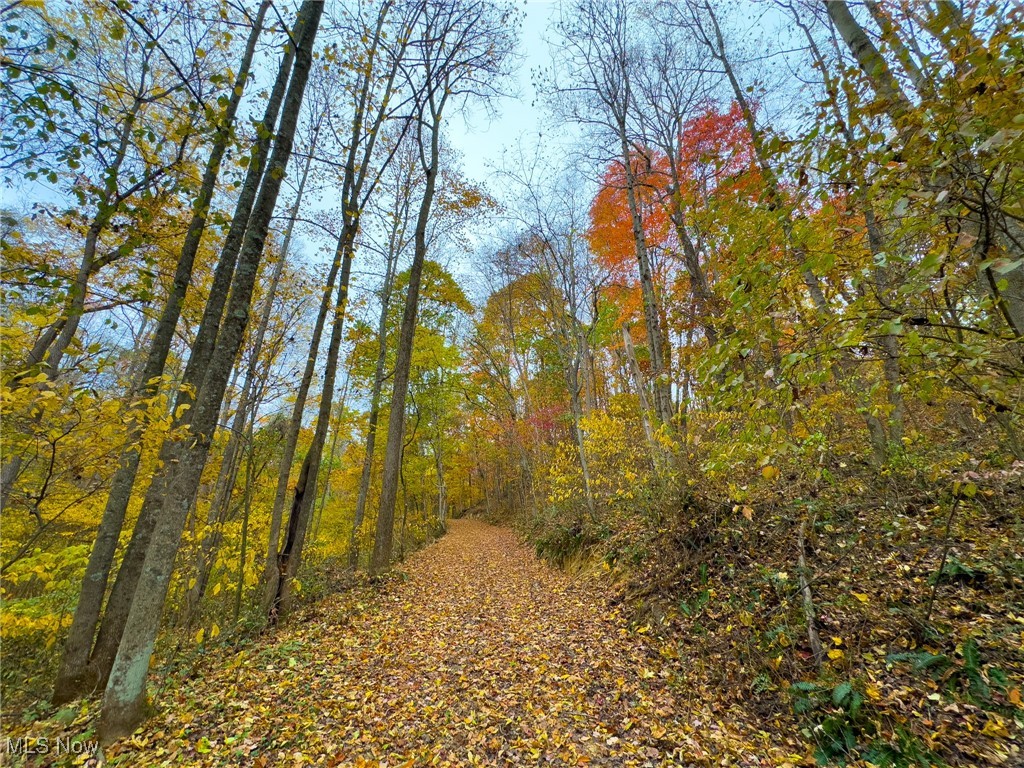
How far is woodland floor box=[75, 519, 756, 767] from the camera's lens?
2.95 metres

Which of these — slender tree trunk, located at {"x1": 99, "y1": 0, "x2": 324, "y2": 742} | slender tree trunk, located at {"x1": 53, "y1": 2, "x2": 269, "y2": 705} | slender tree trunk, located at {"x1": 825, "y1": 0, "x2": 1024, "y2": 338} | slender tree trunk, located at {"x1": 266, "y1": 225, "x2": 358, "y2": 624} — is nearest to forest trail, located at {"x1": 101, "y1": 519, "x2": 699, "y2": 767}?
slender tree trunk, located at {"x1": 99, "y1": 0, "x2": 324, "y2": 742}

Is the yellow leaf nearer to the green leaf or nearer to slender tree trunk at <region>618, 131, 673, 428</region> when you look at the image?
the green leaf

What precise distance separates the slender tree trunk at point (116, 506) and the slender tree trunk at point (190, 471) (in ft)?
1.44

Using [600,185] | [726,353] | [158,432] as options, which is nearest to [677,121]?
[600,185]

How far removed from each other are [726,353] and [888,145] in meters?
1.22

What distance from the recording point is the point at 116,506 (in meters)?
4.75

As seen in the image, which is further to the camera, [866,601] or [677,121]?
[677,121]

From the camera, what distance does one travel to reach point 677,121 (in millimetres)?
9445

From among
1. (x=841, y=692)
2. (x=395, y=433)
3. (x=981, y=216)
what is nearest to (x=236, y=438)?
(x=395, y=433)

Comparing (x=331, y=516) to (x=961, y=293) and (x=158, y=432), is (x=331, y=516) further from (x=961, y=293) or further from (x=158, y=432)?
(x=961, y=293)

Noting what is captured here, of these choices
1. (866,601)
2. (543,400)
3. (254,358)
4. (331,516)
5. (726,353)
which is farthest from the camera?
(543,400)

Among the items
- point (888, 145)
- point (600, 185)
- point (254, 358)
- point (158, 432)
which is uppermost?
point (600, 185)

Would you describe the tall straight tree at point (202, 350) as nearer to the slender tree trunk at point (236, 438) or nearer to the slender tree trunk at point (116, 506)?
the slender tree trunk at point (116, 506)

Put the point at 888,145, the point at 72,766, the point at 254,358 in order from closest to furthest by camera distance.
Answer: the point at 888,145 → the point at 72,766 → the point at 254,358
